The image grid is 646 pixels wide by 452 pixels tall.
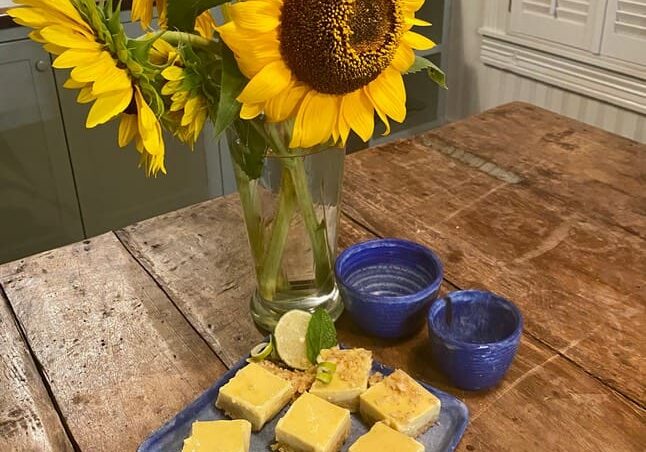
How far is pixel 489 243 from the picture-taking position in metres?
1.02

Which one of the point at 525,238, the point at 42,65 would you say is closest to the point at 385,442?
the point at 525,238

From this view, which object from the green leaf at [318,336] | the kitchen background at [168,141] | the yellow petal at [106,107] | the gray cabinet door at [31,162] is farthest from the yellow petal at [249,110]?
the gray cabinet door at [31,162]

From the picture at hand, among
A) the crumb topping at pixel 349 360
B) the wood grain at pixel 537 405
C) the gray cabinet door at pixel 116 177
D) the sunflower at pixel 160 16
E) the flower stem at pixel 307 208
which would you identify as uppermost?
the sunflower at pixel 160 16

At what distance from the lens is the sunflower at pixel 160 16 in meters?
0.67

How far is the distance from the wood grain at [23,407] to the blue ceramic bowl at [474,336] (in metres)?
0.39

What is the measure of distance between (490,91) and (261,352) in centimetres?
198

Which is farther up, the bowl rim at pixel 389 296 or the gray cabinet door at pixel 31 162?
the bowl rim at pixel 389 296

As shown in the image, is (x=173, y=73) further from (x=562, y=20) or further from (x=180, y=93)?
(x=562, y=20)

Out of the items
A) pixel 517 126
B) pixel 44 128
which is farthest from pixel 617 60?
pixel 44 128

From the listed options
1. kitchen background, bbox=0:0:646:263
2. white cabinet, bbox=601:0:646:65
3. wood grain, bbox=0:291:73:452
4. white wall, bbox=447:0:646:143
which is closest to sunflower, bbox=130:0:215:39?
wood grain, bbox=0:291:73:452

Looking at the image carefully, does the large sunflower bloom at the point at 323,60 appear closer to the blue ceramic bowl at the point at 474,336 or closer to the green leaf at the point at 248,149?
the green leaf at the point at 248,149

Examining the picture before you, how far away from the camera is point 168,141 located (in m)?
2.14

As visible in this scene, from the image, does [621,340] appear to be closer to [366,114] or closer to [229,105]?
[366,114]

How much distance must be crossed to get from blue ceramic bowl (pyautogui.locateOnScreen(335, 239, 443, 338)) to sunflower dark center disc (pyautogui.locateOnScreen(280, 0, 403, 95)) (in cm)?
26
